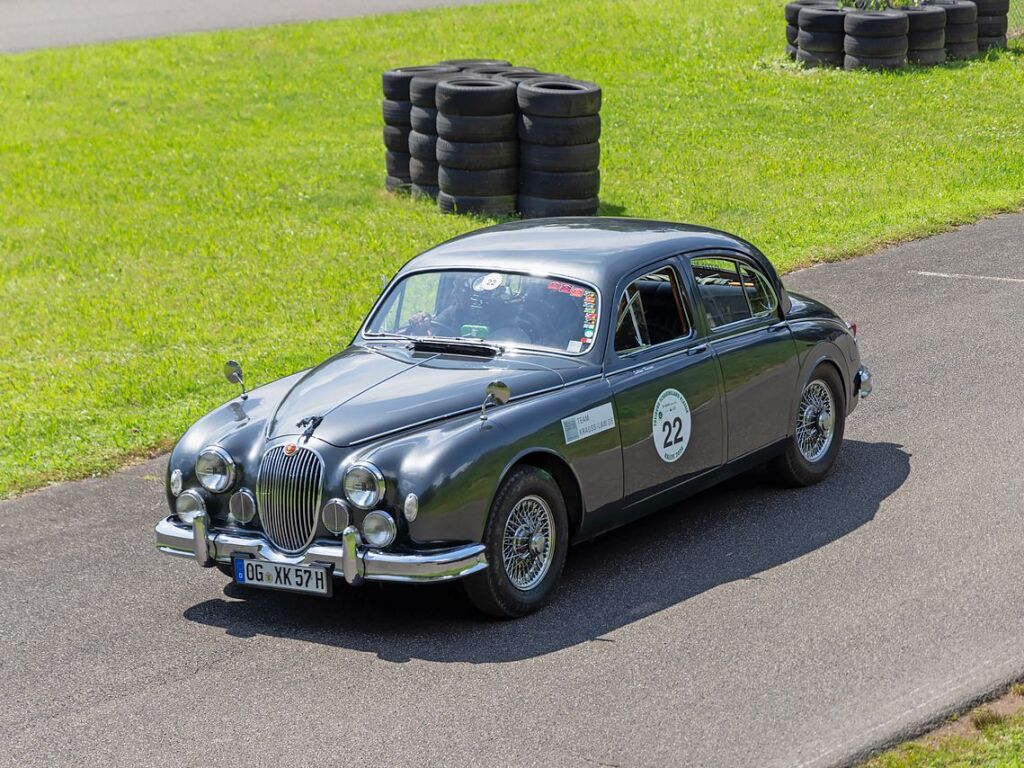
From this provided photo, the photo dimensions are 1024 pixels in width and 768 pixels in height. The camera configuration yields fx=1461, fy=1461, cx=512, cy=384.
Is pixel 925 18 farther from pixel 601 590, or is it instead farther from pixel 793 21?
pixel 601 590

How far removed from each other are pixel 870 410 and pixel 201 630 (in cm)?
512

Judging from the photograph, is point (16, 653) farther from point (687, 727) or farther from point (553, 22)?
point (553, 22)

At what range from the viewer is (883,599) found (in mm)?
6902

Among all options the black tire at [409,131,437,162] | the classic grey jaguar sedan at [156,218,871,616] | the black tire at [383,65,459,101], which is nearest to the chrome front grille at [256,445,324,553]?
the classic grey jaguar sedan at [156,218,871,616]

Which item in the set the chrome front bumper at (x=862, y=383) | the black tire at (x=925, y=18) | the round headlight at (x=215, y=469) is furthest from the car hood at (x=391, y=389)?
the black tire at (x=925, y=18)

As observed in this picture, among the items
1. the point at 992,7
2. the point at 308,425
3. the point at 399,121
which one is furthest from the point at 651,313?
the point at 992,7

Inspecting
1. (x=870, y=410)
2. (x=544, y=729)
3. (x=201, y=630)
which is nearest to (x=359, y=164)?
(x=870, y=410)

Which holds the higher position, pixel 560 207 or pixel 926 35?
pixel 926 35

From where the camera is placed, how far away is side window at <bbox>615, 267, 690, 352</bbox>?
25.2ft

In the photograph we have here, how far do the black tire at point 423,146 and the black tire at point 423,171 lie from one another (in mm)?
70

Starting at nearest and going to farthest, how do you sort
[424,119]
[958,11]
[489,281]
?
[489,281]
[424,119]
[958,11]

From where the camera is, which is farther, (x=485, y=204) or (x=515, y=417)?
(x=485, y=204)

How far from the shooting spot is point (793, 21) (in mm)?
24156

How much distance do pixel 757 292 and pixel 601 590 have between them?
7.81 ft
